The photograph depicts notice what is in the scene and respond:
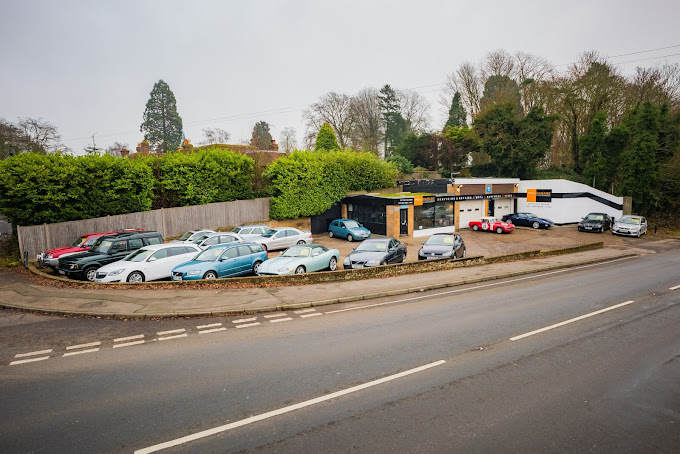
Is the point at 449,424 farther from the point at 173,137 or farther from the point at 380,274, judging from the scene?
the point at 173,137

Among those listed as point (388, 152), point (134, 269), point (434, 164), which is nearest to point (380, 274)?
point (134, 269)

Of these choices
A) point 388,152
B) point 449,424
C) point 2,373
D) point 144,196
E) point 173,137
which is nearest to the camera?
point 449,424

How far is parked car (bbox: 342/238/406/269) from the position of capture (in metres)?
16.8

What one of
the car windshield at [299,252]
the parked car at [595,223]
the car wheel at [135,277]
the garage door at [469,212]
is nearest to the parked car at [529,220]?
the parked car at [595,223]

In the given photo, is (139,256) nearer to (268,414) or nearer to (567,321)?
(268,414)

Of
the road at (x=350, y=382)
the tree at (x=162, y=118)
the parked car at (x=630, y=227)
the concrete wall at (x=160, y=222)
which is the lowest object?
the parked car at (x=630, y=227)

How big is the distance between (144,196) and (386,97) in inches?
1821

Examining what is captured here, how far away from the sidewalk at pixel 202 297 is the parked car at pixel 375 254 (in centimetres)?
186

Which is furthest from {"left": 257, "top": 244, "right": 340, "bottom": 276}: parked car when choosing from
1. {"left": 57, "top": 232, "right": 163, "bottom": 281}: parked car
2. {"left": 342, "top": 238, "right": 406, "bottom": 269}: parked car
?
{"left": 57, "top": 232, "right": 163, "bottom": 281}: parked car

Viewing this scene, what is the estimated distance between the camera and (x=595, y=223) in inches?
1303

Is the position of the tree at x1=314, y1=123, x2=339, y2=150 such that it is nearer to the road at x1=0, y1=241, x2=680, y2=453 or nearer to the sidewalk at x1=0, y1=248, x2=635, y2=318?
the sidewalk at x1=0, y1=248, x2=635, y2=318

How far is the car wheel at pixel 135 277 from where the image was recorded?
14188 millimetres

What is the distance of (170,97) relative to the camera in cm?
6794

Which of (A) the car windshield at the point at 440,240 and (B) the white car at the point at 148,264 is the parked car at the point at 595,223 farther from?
(B) the white car at the point at 148,264
